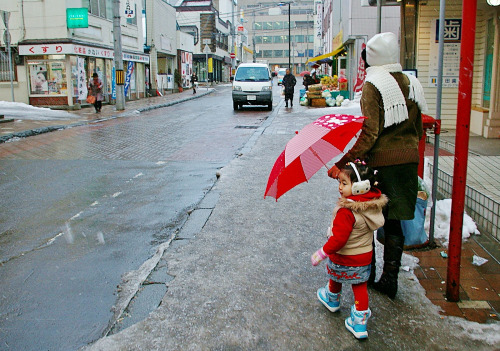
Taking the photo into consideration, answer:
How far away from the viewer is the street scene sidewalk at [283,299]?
2.97m

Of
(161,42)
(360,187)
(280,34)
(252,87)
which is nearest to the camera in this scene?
(360,187)

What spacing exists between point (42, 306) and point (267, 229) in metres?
2.31

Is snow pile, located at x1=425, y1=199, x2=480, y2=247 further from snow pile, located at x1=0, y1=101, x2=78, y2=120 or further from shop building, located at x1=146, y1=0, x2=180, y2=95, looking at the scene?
shop building, located at x1=146, y1=0, x2=180, y2=95

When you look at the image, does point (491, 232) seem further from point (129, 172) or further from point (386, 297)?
point (129, 172)

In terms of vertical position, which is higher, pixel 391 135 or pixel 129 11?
pixel 129 11

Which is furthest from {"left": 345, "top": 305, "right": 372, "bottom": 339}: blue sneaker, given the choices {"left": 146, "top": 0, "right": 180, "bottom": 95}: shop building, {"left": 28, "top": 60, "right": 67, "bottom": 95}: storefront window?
{"left": 146, "top": 0, "right": 180, "bottom": 95}: shop building

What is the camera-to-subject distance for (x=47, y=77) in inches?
875

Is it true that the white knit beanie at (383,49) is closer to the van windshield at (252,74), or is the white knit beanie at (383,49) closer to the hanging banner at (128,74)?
the van windshield at (252,74)

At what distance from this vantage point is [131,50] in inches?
1192

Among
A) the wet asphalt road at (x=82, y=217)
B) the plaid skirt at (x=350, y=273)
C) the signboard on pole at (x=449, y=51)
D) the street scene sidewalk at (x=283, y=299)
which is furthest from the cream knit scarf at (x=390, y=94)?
the signboard on pole at (x=449, y=51)

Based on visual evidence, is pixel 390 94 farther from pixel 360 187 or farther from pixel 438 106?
pixel 438 106

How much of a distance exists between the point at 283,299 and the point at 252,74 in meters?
19.3

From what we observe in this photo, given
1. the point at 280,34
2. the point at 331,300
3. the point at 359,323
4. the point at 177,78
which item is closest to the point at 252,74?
the point at 331,300

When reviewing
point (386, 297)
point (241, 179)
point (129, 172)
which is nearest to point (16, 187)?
point (129, 172)
